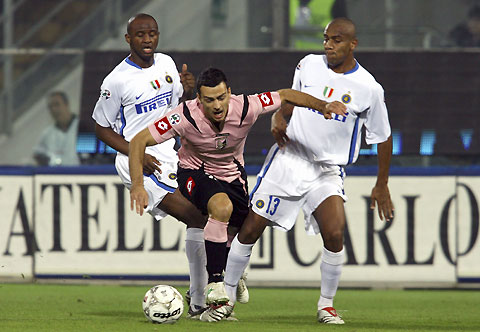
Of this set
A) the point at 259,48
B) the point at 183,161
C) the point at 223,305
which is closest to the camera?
the point at 223,305

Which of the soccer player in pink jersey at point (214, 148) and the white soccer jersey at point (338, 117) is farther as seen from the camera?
the white soccer jersey at point (338, 117)

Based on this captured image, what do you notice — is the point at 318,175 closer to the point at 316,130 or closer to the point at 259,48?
the point at 316,130

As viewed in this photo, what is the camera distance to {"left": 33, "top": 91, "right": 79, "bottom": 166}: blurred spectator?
1145 cm

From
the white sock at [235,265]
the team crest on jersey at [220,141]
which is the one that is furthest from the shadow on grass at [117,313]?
the team crest on jersey at [220,141]

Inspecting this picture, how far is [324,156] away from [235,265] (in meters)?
1.02

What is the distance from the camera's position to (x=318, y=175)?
7.74 metres

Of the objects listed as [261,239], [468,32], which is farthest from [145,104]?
[468,32]

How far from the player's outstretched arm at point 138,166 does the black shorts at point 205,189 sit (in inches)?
19.9

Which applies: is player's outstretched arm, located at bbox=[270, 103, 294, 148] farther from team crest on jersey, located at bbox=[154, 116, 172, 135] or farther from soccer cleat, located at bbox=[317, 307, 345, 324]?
soccer cleat, located at bbox=[317, 307, 345, 324]

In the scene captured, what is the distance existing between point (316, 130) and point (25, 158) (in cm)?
523

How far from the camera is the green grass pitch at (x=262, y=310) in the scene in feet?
22.9

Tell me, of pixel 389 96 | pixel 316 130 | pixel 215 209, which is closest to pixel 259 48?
pixel 389 96

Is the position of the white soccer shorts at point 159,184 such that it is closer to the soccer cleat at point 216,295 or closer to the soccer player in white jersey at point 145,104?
the soccer player in white jersey at point 145,104

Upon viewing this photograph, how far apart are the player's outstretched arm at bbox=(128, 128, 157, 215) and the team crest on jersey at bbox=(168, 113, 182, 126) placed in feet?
0.55
